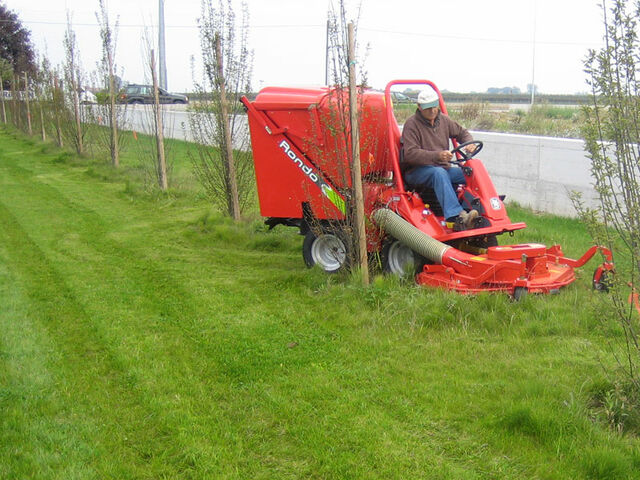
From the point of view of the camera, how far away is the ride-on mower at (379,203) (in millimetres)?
6457

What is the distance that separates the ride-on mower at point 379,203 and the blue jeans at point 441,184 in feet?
0.57

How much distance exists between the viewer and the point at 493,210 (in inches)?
271

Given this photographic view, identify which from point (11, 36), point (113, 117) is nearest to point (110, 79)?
point (113, 117)

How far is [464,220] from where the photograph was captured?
22.2 feet

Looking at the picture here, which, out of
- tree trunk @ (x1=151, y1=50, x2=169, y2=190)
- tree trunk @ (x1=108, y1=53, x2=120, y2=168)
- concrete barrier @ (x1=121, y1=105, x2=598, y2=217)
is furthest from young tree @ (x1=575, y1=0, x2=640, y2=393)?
tree trunk @ (x1=108, y1=53, x2=120, y2=168)

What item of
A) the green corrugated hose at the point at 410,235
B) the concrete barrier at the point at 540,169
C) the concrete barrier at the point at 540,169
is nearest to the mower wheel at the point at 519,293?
the green corrugated hose at the point at 410,235

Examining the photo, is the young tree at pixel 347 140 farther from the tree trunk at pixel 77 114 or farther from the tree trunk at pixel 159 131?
the tree trunk at pixel 77 114

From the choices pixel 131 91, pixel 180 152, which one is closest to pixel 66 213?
pixel 180 152

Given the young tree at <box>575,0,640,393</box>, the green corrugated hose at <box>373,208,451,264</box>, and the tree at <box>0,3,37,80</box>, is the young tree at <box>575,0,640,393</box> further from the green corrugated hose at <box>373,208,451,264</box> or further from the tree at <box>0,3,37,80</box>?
the tree at <box>0,3,37,80</box>

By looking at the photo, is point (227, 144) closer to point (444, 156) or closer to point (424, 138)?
point (424, 138)

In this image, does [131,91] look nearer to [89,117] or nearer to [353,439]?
[89,117]

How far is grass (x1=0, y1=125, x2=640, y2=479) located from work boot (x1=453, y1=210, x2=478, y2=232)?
78 centimetres

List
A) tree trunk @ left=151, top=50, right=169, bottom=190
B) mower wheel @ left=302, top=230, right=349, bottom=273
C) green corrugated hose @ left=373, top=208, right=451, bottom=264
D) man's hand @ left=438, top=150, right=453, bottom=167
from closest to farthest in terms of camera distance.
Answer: green corrugated hose @ left=373, top=208, right=451, bottom=264, man's hand @ left=438, top=150, right=453, bottom=167, mower wheel @ left=302, top=230, right=349, bottom=273, tree trunk @ left=151, top=50, right=169, bottom=190

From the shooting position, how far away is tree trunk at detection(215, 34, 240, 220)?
9.78m
